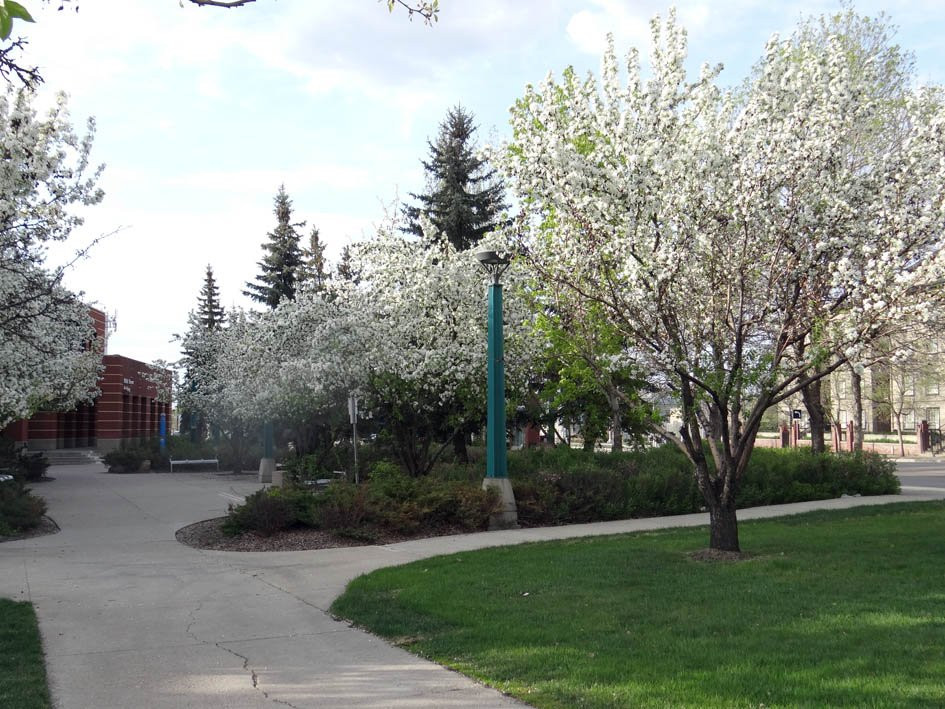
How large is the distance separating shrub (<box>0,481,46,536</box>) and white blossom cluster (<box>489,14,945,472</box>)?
9.89 m

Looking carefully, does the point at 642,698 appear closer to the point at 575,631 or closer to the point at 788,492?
the point at 575,631

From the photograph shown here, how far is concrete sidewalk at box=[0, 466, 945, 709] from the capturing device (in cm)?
558

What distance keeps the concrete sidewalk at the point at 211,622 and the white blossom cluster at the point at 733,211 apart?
169 inches

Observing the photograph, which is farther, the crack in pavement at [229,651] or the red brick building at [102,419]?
the red brick building at [102,419]

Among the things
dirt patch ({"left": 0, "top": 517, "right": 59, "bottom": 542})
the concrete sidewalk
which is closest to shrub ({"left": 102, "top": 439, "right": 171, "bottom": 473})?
dirt patch ({"left": 0, "top": 517, "right": 59, "bottom": 542})

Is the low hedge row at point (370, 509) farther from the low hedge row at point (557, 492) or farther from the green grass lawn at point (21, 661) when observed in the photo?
the green grass lawn at point (21, 661)

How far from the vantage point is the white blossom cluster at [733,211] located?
359 inches

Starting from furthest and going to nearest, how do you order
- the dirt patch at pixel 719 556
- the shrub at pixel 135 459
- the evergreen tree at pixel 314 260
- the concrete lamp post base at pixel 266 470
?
1. the evergreen tree at pixel 314 260
2. the shrub at pixel 135 459
3. the concrete lamp post base at pixel 266 470
4. the dirt patch at pixel 719 556

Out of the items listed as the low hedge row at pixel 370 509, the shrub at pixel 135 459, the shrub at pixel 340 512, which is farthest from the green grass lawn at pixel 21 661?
the shrub at pixel 135 459

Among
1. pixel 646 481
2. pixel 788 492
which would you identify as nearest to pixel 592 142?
pixel 646 481

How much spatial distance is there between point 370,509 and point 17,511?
613 centimetres

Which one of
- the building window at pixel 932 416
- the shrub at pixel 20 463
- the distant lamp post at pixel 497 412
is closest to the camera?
the distant lamp post at pixel 497 412

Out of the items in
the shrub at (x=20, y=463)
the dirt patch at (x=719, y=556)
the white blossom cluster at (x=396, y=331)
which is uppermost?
the white blossom cluster at (x=396, y=331)

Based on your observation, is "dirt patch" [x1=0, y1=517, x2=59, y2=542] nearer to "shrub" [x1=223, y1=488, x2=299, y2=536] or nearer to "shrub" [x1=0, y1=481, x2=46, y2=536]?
"shrub" [x1=0, y1=481, x2=46, y2=536]
